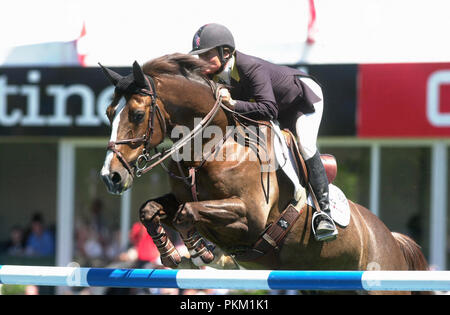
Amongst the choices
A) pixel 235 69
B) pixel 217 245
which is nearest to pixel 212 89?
pixel 235 69

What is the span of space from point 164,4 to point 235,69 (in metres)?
5.43

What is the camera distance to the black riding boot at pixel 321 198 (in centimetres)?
398

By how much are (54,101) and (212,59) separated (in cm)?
490

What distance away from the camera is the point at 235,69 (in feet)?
12.9

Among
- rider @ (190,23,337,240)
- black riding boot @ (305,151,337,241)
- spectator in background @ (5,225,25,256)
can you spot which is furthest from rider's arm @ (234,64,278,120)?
spectator in background @ (5,225,25,256)

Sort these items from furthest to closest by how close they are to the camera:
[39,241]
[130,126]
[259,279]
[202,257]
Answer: [39,241] → [202,257] → [130,126] → [259,279]

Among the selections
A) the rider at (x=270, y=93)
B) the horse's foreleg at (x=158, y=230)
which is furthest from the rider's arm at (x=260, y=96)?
the horse's foreleg at (x=158, y=230)

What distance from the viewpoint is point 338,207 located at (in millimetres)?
4250

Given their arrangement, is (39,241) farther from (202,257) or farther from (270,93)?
(270,93)

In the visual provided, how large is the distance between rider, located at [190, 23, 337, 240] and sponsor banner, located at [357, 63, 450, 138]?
12.1ft

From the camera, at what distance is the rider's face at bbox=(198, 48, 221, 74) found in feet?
12.7

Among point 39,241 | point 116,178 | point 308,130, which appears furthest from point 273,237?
point 39,241

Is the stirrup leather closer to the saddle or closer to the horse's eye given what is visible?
the saddle
